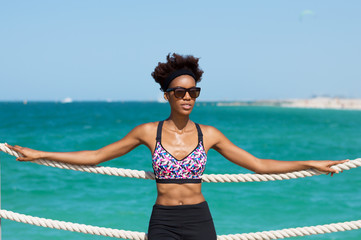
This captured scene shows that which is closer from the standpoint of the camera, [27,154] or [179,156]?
[179,156]

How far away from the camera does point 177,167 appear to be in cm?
244

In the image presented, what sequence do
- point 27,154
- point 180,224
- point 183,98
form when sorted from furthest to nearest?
point 27,154 < point 183,98 < point 180,224

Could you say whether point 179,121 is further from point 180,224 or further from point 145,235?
point 145,235

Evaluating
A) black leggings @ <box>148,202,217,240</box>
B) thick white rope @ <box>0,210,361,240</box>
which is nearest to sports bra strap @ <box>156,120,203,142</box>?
black leggings @ <box>148,202,217,240</box>

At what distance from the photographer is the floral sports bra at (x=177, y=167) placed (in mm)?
2443

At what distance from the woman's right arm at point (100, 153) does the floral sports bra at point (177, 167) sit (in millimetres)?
155

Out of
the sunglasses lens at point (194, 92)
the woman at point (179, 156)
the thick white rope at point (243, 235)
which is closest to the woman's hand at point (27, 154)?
the woman at point (179, 156)

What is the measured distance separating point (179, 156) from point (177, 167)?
73 mm

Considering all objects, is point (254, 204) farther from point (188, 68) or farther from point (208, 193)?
point (188, 68)

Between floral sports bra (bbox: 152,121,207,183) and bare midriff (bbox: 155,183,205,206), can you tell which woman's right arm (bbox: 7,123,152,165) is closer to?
floral sports bra (bbox: 152,121,207,183)

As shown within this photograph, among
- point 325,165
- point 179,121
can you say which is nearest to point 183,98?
point 179,121

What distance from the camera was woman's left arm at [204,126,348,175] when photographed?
2584 mm

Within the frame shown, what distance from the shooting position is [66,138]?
3077cm

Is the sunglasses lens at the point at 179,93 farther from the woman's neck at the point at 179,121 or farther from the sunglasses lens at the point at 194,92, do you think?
the woman's neck at the point at 179,121
